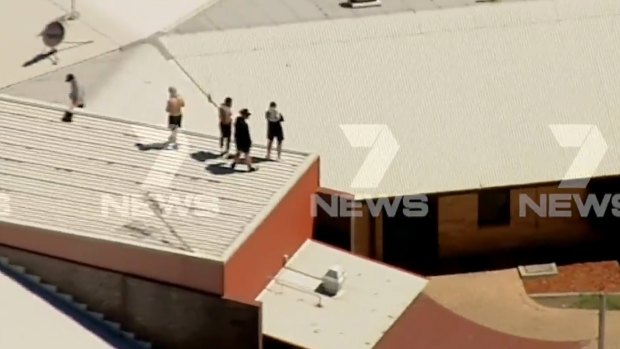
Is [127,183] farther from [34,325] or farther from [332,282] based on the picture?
[332,282]

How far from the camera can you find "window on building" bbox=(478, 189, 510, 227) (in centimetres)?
4697

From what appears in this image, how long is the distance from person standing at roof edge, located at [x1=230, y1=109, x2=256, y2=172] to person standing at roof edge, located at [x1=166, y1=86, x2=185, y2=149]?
67.4 inches

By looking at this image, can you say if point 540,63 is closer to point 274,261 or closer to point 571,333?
point 571,333

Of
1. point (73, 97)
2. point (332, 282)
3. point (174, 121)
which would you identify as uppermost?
point (73, 97)

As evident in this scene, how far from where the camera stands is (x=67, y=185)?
135 feet

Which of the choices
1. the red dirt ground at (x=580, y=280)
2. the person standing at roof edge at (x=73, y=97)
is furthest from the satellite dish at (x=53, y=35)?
the red dirt ground at (x=580, y=280)

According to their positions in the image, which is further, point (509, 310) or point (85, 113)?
point (509, 310)

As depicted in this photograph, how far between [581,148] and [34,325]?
16.1 m

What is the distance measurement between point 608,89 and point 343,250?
10.7m

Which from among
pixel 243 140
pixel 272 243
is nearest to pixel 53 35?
pixel 243 140

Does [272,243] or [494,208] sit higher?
[494,208]

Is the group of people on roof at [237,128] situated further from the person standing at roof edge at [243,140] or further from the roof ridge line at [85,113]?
the roof ridge line at [85,113]

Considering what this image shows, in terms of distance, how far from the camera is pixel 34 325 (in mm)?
38188

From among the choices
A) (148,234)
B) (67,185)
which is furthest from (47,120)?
(148,234)
